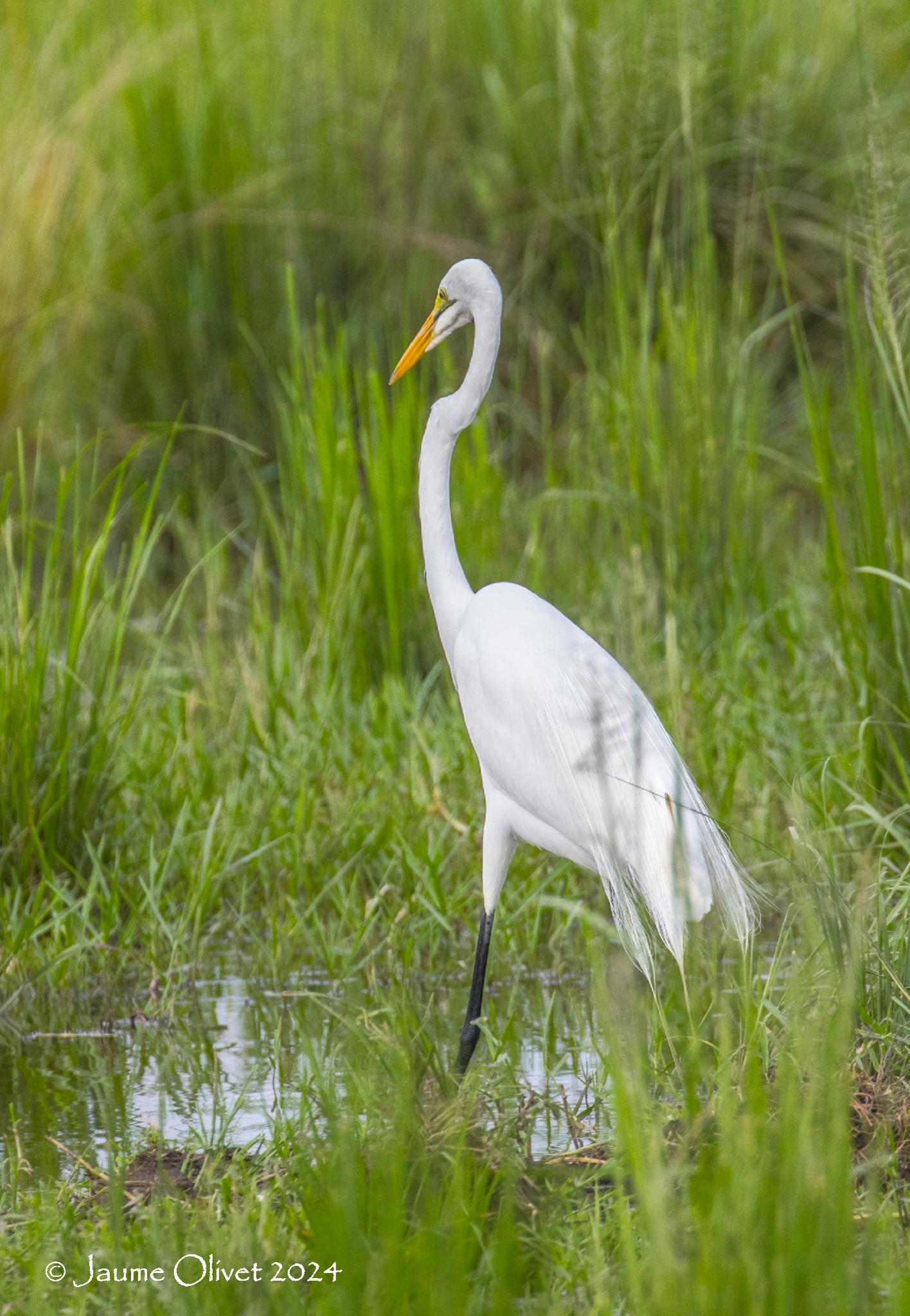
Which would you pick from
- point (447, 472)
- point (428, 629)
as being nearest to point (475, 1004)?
point (447, 472)

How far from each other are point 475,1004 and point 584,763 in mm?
486

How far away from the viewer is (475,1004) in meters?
2.77

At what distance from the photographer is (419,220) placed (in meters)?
6.10

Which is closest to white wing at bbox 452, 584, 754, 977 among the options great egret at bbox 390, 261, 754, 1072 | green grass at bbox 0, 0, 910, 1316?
great egret at bbox 390, 261, 754, 1072

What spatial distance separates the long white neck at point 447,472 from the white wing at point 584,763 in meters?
0.08

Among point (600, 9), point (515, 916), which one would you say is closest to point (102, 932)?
point (515, 916)

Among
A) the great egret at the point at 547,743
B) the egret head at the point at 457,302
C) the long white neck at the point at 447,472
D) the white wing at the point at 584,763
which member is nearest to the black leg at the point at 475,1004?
the great egret at the point at 547,743

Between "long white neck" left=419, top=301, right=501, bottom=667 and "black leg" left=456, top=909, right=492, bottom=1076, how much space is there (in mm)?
458

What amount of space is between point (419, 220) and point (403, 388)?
197cm

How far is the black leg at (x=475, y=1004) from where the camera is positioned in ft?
8.89

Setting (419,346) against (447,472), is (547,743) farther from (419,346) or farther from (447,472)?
(419,346)

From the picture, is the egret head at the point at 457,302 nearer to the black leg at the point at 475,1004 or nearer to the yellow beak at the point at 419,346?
the yellow beak at the point at 419,346

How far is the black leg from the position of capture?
2709 millimetres

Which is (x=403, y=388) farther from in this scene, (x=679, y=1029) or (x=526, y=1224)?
(x=526, y=1224)
